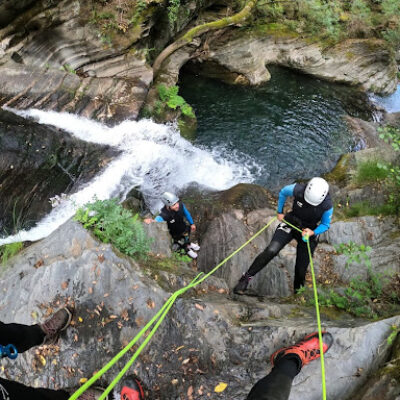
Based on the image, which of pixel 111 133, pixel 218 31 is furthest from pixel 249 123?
pixel 111 133

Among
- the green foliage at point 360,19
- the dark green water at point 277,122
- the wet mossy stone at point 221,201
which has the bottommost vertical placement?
the dark green water at point 277,122

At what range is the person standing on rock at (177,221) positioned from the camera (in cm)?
560

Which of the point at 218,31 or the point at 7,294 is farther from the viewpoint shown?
the point at 218,31

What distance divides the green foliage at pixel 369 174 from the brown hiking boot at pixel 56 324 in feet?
25.3

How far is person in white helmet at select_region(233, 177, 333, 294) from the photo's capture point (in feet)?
14.5

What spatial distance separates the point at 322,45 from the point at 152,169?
11315 mm

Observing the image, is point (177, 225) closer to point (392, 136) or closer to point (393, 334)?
point (393, 334)

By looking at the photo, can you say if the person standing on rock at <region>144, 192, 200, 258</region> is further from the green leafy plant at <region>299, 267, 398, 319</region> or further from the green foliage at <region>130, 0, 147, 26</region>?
the green foliage at <region>130, 0, 147, 26</region>

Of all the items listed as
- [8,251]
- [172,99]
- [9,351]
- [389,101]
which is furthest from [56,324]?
[389,101]

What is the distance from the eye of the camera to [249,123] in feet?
41.4

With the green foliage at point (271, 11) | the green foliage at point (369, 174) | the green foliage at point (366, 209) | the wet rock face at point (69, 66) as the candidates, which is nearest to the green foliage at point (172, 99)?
the wet rock face at point (69, 66)

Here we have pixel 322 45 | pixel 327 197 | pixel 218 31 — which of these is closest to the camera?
pixel 327 197

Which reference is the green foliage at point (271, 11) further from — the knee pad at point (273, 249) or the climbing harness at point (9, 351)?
the climbing harness at point (9, 351)

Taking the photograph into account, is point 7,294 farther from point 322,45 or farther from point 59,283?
point 322,45
